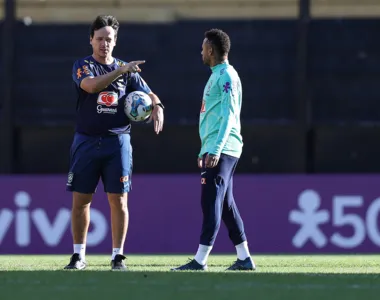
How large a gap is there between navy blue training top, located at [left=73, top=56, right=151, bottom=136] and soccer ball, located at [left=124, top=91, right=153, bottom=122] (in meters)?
0.07

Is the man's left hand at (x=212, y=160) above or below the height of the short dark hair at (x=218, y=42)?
below

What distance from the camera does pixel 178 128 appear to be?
16062 millimetres

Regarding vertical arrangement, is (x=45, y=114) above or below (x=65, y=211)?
above

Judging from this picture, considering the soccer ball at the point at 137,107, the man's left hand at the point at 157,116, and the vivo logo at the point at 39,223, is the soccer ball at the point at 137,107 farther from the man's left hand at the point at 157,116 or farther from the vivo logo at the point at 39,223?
the vivo logo at the point at 39,223

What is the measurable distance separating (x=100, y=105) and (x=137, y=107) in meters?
0.28

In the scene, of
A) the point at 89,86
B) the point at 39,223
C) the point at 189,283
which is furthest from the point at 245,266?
the point at 39,223

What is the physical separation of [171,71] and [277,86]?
150cm

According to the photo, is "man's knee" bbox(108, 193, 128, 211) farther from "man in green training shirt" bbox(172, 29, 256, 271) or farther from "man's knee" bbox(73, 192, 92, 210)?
"man in green training shirt" bbox(172, 29, 256, 271)

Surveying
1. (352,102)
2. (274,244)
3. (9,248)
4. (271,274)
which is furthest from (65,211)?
(271,274)

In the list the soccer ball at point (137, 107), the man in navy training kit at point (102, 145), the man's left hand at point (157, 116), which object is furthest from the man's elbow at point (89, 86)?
the man's left hand at point (157, 116)

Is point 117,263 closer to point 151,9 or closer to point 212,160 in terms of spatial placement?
point 212,160

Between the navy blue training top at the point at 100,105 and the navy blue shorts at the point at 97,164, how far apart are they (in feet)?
0.26

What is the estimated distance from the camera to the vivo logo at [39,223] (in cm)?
1292

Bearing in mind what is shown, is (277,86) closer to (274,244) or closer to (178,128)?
(178,128)
